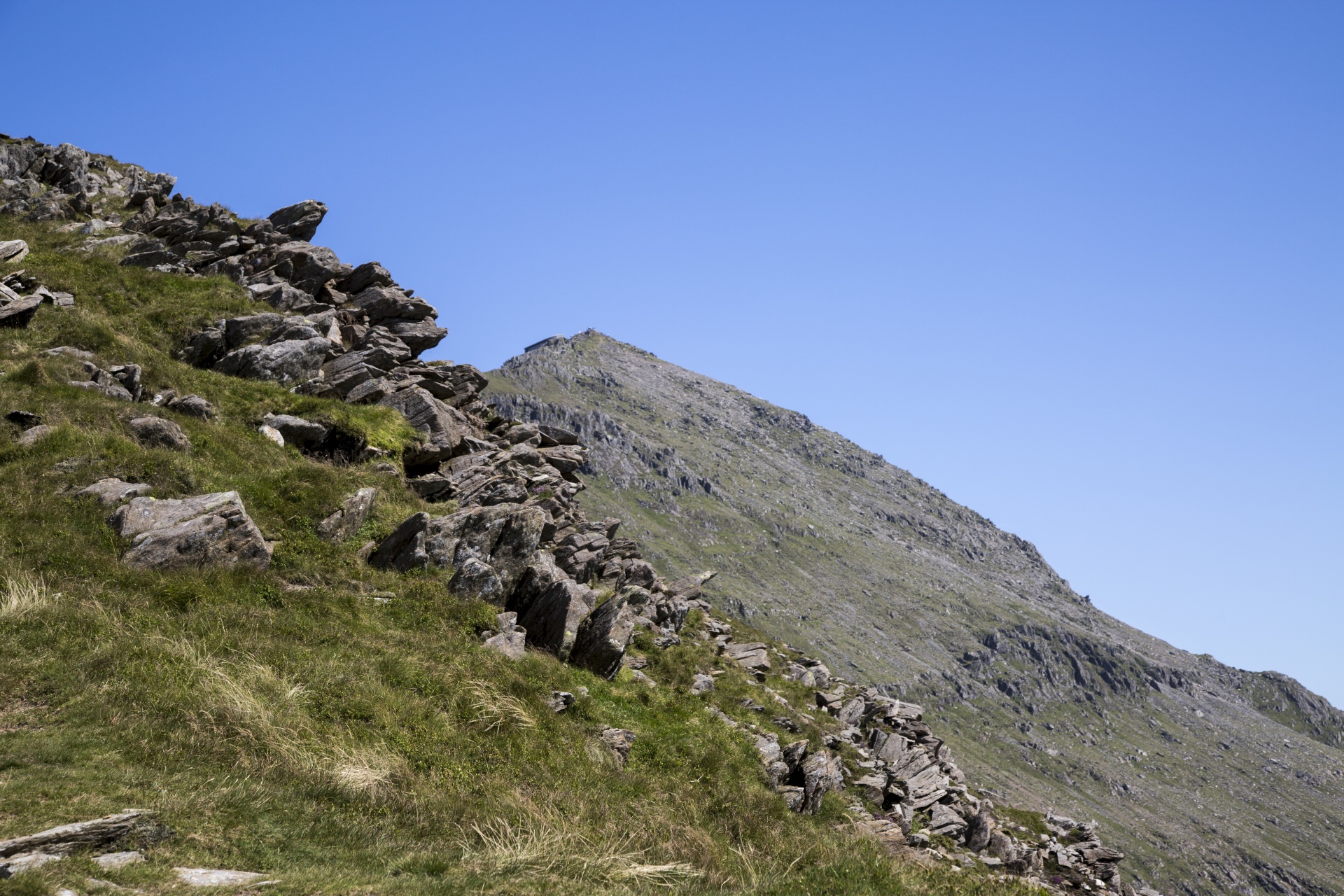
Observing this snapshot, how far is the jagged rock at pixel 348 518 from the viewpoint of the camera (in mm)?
23156

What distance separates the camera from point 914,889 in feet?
44.9

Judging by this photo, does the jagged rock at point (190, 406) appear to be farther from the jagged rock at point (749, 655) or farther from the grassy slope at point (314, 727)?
the jagged rock at point (749, 655)

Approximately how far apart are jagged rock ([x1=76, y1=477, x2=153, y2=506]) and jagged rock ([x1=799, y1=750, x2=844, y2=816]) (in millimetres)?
20627

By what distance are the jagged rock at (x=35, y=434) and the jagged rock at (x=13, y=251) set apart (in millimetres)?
16258

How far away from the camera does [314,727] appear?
14.8 metres

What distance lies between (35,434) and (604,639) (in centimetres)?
1731

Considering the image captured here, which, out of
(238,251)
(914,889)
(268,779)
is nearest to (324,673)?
(268,779)

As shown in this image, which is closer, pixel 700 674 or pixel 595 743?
pixel 595 743

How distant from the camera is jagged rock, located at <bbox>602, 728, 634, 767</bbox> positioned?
18969 millimetres

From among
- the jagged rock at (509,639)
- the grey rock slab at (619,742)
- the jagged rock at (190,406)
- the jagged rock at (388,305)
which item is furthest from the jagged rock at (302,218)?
the grey rock slab at (619,742)

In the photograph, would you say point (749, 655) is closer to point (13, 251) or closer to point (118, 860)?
point (118, 860)

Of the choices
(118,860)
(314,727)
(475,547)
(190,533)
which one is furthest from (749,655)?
(118,860)

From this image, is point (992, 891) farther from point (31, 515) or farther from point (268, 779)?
point (31, 515)

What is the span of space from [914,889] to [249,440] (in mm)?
24296
